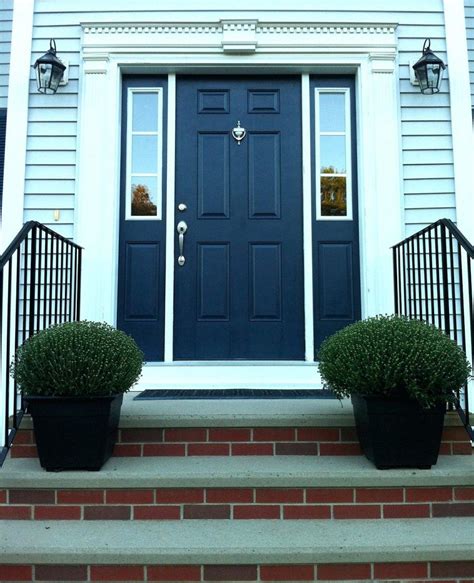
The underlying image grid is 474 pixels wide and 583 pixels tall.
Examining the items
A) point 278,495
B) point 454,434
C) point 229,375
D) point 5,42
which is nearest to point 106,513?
point 278,495

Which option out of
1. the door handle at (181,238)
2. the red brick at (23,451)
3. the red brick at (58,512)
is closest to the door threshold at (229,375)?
the door handle at (181,238)

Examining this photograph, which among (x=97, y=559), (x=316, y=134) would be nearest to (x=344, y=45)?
(x=316, y=134)

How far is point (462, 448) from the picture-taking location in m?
2.49

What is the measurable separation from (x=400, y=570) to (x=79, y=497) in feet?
4.18

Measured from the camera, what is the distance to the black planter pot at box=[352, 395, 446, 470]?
223cm

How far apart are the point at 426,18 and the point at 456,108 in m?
0.68

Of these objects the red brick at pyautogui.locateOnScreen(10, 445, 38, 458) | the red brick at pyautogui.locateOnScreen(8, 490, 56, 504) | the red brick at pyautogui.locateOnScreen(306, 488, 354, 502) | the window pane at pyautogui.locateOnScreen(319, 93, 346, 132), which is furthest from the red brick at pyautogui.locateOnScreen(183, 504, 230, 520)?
the window pane at pyautogui.locateOnScreen(319, 93, 346, 132)

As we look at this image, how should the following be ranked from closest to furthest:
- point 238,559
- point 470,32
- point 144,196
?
point 238,559, point 144,196, point 470,32

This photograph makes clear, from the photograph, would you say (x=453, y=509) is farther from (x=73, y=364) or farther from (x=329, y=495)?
(x=73, y=364)

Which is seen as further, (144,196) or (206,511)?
(144,196)

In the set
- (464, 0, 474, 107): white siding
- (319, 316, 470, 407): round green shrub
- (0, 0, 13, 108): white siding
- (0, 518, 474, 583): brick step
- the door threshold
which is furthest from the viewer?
(0, 0, 13, 108): white siding

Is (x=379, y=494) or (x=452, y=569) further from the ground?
(x=379, y=494)

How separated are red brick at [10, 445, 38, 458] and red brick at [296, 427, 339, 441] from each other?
1206mm

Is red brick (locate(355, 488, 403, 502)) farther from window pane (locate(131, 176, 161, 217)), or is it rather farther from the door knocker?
the door knocker
